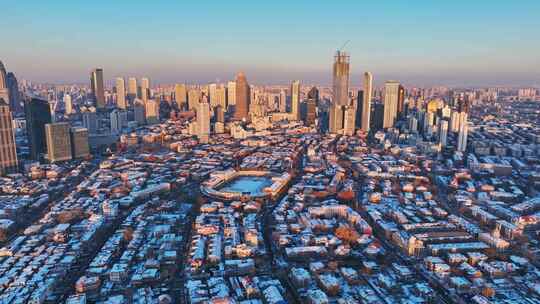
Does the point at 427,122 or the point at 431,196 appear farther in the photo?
the point at 427,122

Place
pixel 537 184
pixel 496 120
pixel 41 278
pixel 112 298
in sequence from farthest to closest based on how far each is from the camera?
pixel 496 120 < pixel 537 184 < pixel 41 278 < pixel 112 298

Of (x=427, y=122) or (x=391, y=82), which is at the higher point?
(x=391, y=82)

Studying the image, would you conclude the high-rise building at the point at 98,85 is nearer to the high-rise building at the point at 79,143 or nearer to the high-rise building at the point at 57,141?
the high-rise building at the point at 79,143

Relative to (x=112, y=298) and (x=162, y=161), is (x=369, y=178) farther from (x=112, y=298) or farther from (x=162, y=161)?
(x=112, y=298)

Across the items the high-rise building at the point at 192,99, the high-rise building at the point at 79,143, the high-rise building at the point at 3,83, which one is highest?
the high-rise building at the point at 3,83

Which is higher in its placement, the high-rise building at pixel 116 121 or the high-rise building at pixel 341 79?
the high-rise building at pixel 341 79

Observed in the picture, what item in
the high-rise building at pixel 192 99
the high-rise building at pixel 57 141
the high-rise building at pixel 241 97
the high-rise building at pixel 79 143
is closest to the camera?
the high-rise building at pixel 57 141

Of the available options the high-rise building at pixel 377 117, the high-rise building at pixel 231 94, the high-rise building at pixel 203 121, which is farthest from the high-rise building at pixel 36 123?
the high-rise building at pixel 231 94

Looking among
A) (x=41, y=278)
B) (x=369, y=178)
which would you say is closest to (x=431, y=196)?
(x=369, y=178)
